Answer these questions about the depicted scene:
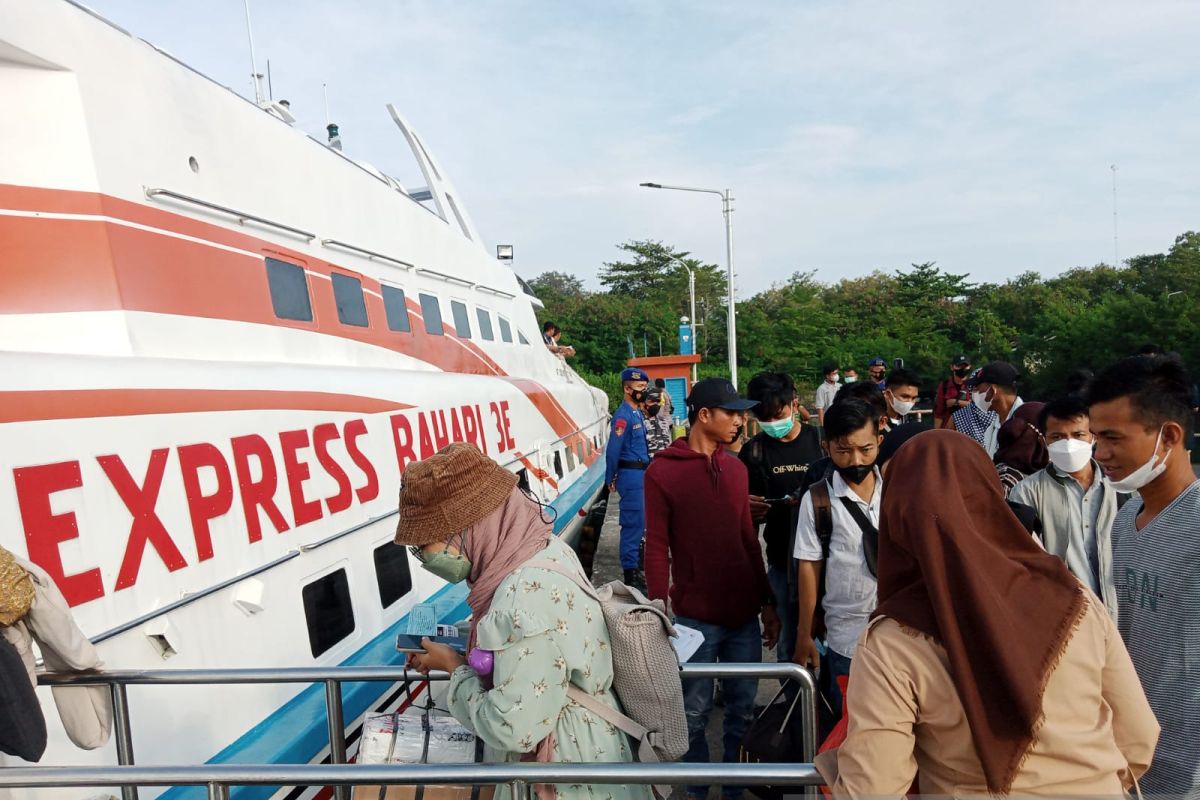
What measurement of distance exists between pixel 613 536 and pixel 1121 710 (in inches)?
331

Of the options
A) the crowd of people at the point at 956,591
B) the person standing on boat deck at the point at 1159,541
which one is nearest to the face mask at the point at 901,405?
the crowd of people at the point at 956,591

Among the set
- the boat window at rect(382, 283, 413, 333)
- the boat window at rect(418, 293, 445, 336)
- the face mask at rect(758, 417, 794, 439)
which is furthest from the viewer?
the boat window at rect(418, 293, 445, 336)

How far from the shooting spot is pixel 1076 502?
10.3ft

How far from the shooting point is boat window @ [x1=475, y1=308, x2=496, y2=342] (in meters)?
7.12

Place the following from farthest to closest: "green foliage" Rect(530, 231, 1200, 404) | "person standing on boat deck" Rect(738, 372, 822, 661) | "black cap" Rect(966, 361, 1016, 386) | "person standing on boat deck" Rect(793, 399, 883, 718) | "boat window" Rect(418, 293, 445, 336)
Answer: "green foliage" Rect(530, 231, 1200, 404) → "boat window" Rect(418, 293, 445, 336) → "black cap" Rect(966, 361, 1016, 386) → "person standing on boat deck" Rect(738, 372, 822, 661) → "person standing on boat deck" Rect(793, 399, 883, 718)

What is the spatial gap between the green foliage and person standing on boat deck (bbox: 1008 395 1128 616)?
754 inches

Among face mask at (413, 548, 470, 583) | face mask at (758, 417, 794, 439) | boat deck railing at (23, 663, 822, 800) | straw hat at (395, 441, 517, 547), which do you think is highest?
straw hat at (395, 441, 517, 547)

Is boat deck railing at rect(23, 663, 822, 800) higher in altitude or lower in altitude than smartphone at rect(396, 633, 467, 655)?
lower

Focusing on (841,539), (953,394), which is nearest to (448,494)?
(841,539)

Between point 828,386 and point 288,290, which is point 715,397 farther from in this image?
point 828,386

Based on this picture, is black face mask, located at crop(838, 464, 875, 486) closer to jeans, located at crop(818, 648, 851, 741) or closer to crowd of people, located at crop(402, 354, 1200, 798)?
crowd of people, located at crop(402, 354, 1200, 798)

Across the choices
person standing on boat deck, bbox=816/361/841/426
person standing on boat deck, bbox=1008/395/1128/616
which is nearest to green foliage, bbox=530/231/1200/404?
person standing on boat deck, bbox=816/361/841/426

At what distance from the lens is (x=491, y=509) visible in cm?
192

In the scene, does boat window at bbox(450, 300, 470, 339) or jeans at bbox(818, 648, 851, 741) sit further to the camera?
boat window at bbox(450, 300, 470, 339)
